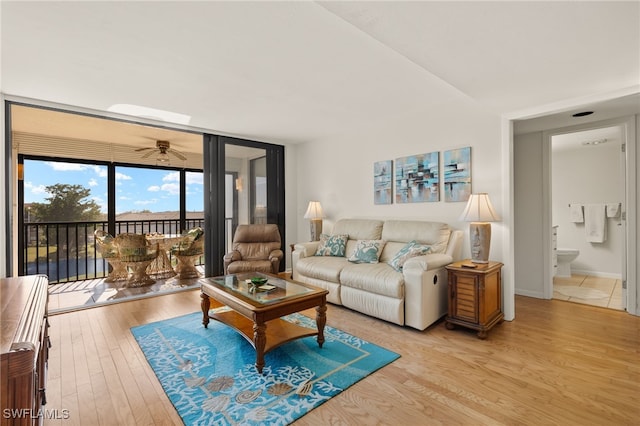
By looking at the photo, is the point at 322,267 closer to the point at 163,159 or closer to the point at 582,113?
the point at 582,113

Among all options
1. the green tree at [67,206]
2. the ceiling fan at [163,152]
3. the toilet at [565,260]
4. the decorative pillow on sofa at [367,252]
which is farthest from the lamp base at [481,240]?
the green tree at [67,206]

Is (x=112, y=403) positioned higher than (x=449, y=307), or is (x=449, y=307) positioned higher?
(x=449, y=307)

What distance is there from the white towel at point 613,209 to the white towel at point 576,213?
0.35 meters

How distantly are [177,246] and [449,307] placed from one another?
14.2 ft

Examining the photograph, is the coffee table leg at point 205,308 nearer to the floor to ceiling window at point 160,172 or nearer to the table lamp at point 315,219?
the floor to ceiling window at point 160,172

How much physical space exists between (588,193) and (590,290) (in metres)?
1.98

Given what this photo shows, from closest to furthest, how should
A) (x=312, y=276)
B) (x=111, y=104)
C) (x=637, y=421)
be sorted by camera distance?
(x=637, y=421) → (x=111, y=104) → (x=312, y=276)

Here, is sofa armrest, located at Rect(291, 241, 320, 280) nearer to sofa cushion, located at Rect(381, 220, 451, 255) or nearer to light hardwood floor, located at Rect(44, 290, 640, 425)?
sofa cushion, located at Rect(381, 220, 451, 255)

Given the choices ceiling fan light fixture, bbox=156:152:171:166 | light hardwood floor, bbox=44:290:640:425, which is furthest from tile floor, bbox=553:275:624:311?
ceiling fan light fixture, bbox=156:152:171:166

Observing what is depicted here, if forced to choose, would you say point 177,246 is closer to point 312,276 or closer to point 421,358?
point 312,276

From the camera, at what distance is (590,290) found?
4.11 meters

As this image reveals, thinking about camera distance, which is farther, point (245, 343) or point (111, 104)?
point (111, 104)

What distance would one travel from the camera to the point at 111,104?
3.37 meters

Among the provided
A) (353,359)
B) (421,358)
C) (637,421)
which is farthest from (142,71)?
(637,421)
